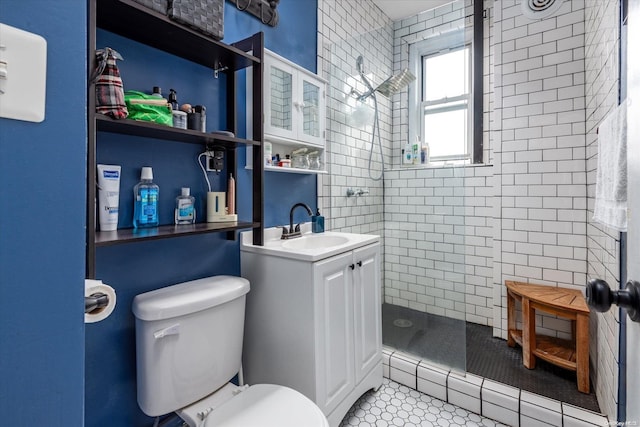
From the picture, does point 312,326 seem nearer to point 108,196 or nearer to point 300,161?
point 108,196

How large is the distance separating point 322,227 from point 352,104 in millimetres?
1102

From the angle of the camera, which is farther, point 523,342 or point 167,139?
point 523,342

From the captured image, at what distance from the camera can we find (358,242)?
1.69 metres

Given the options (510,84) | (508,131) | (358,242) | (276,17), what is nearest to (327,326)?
(358,242)

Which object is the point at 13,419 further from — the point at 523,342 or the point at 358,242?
the point at 523,342

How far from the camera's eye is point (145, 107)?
44.4 inches

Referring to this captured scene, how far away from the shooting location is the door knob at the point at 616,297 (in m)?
0.55

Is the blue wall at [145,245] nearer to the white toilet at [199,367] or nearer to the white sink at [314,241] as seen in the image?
the white toilet at [199,367]

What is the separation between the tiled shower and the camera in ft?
7.21

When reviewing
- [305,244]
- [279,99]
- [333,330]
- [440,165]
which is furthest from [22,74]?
[440,165]

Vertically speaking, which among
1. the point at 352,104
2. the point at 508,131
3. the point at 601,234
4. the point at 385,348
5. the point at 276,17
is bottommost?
the point at 385,348

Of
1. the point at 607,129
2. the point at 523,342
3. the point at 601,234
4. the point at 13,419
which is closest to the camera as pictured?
the point at 13,419

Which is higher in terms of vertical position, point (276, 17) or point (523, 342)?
point (276, 17)

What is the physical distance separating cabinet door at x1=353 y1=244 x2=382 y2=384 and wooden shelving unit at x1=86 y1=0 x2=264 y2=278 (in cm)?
58
